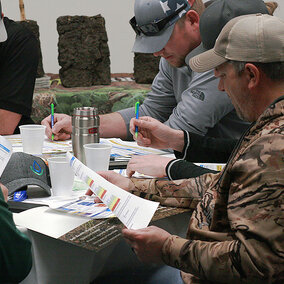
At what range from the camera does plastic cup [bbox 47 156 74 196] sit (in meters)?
1.34

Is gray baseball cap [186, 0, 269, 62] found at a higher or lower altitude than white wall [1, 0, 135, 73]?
higher

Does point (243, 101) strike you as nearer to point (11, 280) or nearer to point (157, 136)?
point (11, 280)

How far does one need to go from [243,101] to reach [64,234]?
1.61 feet

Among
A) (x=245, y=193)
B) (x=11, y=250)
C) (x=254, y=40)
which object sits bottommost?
(x=11, y=250)

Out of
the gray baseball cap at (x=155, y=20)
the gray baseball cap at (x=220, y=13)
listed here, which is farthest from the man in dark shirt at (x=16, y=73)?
the gray baseball cap at (x=220, y=13)

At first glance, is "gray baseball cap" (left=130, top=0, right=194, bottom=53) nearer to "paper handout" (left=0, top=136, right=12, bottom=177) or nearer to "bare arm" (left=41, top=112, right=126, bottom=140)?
"bare arm" (left=41, top=112, right=126, bottom=140)

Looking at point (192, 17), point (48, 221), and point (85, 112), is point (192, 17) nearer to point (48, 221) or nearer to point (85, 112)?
A: point (85, 112)

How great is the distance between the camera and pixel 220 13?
167 centimetres

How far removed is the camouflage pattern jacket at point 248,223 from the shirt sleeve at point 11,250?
0.28 m

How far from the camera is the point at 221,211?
1010 mm

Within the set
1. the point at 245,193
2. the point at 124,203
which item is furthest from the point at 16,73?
the point at 245,193

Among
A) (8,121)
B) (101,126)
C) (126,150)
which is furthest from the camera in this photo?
(8,121)

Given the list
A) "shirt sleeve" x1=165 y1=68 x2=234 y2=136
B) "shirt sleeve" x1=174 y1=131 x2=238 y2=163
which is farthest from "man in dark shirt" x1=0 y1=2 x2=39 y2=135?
"shirt sleeve" x1=174 y1=131 x2=238 y2=163

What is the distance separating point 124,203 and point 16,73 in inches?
63.5
